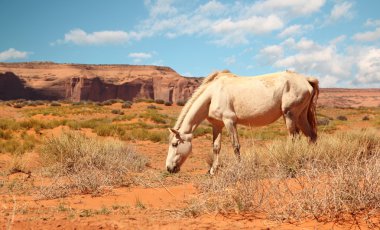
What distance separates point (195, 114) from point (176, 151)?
986mm

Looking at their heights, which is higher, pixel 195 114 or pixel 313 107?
pixel 313 107

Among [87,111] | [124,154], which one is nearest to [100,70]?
[87,111]

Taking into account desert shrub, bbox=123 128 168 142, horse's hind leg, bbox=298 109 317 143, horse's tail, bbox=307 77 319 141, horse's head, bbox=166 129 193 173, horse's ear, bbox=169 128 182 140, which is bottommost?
desert shrub, bbox=123 128 168 142

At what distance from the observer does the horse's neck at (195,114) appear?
847 centimetres

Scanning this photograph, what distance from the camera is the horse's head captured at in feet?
26.5

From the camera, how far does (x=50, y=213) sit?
16.4ft

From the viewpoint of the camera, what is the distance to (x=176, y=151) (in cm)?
811

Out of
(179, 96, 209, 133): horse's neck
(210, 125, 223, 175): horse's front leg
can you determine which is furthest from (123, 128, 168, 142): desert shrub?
(179, 96, 209, 133): horse's neck

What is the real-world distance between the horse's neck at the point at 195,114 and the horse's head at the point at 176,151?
0.92ft

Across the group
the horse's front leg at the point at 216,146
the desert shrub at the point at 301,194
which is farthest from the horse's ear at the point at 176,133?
the desert shrub at the point at 301,194

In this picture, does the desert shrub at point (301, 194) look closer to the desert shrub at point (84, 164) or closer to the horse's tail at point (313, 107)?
the desert shrub at point (84, 164)

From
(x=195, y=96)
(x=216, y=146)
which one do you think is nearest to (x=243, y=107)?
(x=216, y=146)

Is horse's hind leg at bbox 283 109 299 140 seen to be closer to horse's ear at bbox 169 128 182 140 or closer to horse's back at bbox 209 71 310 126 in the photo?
horse's back at bbox 209 71 310 126

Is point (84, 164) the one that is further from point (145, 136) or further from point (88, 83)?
point (88, 83)
